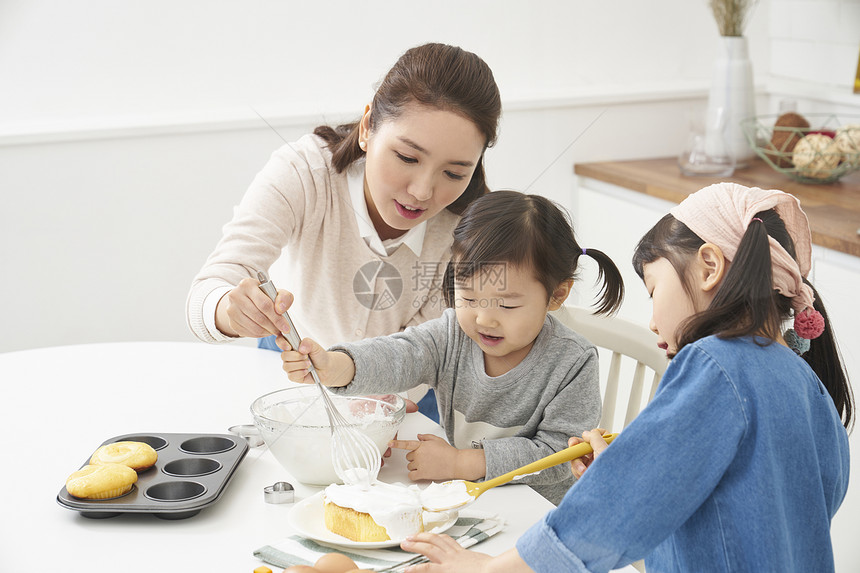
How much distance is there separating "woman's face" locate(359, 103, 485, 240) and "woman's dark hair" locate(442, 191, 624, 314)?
11 cm

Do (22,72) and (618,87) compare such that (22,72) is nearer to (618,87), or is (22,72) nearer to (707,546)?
(618,87)

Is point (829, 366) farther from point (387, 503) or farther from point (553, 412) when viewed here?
point (387, 503)

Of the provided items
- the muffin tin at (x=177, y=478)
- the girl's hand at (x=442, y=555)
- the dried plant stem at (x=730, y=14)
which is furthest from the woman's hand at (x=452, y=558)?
the dried plant stem at (x=730, y=14)

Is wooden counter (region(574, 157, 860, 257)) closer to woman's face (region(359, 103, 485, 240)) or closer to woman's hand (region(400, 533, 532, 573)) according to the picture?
woman's face (region(359, 103, 485, 240))

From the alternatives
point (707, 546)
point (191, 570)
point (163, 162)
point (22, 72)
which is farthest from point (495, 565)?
point (22, 72)

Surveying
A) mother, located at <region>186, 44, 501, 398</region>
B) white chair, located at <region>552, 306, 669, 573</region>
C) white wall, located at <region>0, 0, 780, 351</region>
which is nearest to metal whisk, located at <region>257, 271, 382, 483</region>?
mother, located at <region>186, 44, 501, 398</region>

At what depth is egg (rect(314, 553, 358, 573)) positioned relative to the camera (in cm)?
80

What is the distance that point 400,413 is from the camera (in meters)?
1.09

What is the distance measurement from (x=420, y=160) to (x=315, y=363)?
1.26 ft

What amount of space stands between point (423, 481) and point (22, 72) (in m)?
1.94

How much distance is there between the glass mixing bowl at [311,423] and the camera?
102 centimetres

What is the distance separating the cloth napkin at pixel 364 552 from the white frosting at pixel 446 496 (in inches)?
1.0

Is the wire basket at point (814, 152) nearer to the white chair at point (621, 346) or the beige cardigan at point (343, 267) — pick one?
the white chair at point (621, 346)

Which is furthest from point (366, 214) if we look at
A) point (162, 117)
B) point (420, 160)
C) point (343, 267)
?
point (162, 117)
